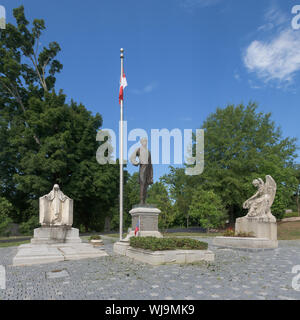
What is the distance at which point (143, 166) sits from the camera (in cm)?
1176

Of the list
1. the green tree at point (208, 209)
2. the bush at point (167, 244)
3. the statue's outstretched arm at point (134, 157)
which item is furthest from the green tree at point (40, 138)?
the bush at point (167, 244)

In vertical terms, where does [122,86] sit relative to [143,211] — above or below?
above

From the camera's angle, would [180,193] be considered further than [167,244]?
Yes

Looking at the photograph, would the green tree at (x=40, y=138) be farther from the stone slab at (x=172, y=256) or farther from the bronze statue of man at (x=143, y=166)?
the stone slab at (x=172, y=256)

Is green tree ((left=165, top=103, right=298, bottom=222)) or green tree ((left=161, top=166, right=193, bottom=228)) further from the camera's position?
green tree ((left=161, top=166, right=193, bottom=228))

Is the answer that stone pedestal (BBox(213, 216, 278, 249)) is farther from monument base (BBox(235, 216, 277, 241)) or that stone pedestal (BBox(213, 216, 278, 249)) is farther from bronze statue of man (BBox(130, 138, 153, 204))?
bronze statue of man (BBox(130, 138, 153, 204))

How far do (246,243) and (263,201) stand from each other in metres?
2.58

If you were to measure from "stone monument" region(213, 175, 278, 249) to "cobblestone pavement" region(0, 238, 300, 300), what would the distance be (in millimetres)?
4104

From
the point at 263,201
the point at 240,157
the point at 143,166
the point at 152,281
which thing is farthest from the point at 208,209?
the point at 152,281

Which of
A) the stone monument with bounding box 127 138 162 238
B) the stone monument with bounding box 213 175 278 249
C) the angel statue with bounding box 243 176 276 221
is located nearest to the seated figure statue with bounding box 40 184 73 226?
the stone monument with bounding box 127 138 162 238

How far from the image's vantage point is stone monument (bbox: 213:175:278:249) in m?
11.9

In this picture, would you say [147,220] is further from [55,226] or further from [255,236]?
[255,236]

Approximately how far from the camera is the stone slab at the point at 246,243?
11.6 meters

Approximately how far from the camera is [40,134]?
25.0 m
